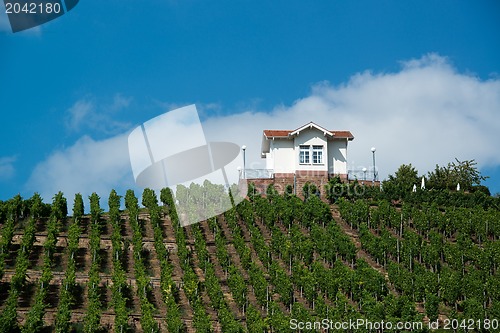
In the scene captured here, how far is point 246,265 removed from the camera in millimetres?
26141

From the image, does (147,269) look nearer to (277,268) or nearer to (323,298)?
(277,268)

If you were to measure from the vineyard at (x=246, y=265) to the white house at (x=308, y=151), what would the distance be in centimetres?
393

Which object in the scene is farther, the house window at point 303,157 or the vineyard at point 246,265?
the house window at point 303,157

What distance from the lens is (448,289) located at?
24.6m

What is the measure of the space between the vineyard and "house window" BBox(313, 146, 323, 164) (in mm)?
4229

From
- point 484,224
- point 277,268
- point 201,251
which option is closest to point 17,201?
point 201,251

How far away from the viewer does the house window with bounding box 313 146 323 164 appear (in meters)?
35.7

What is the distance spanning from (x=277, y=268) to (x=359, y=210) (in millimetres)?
5911

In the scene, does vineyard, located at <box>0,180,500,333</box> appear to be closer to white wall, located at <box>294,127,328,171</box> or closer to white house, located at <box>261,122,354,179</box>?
white house, located at <box>261,122,354,179</box>

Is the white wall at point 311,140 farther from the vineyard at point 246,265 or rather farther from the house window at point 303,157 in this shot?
the vineyard at point 246,265

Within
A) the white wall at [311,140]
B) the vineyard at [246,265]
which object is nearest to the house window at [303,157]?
the white wall at [311,140]

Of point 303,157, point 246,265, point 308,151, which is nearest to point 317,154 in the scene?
point 308,151

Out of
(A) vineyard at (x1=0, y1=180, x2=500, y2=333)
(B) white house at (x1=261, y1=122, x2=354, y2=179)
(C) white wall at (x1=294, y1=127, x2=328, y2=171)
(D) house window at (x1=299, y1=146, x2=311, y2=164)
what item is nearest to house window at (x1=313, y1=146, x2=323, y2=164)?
(B) white house at (x1=261, y1=122, x2=354, y2=179)

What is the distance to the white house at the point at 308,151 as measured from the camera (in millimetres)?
35469
